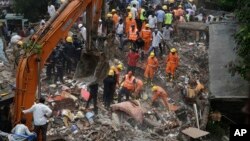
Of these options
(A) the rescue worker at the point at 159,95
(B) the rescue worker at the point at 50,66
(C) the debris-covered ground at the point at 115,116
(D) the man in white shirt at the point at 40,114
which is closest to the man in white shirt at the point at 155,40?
(C) the debris-covered ground at the point at 115,116

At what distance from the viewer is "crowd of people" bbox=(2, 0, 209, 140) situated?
54.2ft

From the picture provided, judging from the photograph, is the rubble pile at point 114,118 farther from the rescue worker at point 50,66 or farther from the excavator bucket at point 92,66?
the excavator bucket at point 92,66

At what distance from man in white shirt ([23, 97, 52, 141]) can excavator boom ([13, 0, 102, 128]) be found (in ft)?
1.04

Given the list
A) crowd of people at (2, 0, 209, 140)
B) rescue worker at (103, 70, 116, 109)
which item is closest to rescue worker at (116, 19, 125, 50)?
crowd of people at (2, 0, 209, 140)

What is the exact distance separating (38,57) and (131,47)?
852 cm

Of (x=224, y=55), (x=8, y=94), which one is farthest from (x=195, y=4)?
(x=8, y=94)

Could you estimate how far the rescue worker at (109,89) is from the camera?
1605cm

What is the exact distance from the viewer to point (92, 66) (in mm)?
15656

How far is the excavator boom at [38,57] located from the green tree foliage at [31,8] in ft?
37.2

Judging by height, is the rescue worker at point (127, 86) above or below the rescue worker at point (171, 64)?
below

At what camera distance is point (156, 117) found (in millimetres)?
16453

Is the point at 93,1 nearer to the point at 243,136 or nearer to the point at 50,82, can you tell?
the point at 50,82

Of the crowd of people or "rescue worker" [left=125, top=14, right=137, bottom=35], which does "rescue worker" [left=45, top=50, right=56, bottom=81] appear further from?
"rescue worker" [left=125, top=14, right=137, bottom=35]

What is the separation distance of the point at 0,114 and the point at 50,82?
17.7ft
